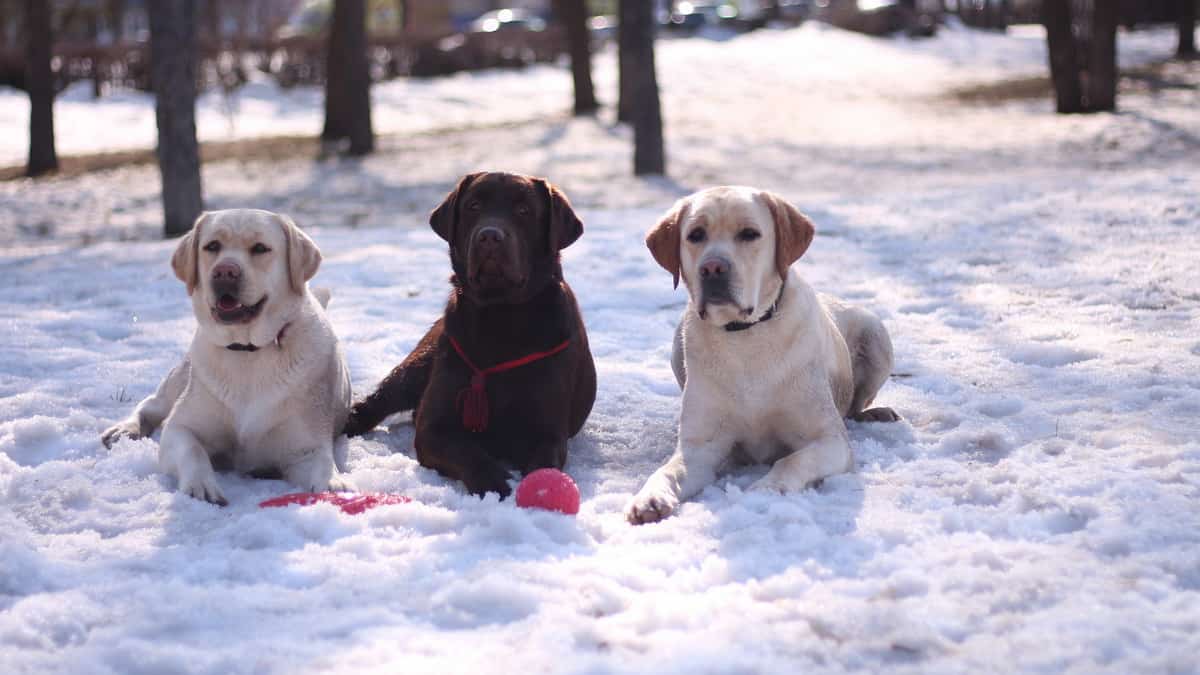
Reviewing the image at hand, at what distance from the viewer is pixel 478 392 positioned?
194 inches

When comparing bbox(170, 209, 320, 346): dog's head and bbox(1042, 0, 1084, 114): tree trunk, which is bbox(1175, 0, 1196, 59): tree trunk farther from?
bbox(170, 209, 320, 346): dog's head

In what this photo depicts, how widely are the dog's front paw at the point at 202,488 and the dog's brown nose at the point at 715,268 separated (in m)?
1.99

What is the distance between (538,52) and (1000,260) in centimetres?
3173

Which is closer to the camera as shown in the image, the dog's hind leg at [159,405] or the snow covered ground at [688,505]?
the snow covered ground at [688,505]

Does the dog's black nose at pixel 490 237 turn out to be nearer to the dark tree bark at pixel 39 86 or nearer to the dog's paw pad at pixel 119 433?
the dog's paw pad at pixel 119 433

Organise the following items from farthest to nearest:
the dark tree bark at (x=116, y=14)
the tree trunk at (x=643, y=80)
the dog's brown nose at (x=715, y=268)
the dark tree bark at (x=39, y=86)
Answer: the dark tree bark at (x=116, y=14), the dark tree bark at (x=39, y=86), the tree trunk at (x=643, y=80), the dog's brown nose at (x=715, y=268)

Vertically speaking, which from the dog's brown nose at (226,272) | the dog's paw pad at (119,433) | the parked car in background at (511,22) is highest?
the parked car in background at (511,22)

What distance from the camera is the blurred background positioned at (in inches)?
538

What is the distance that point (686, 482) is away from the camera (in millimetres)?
4527

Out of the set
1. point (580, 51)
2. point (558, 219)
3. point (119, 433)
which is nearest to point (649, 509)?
point (558, 219)

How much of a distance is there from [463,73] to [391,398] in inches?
1215

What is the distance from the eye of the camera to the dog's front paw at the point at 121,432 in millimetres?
5164

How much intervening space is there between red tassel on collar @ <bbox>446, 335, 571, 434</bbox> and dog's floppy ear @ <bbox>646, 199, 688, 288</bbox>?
630mm

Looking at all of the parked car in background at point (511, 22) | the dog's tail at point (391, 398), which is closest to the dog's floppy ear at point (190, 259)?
the dog's tail at point (391, 398)
